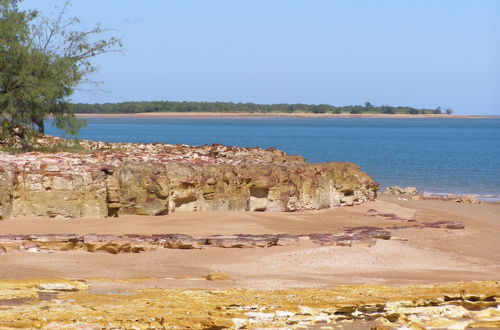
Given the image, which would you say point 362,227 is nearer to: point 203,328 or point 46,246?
point 46,246

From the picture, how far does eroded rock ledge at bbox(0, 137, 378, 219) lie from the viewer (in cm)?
1294

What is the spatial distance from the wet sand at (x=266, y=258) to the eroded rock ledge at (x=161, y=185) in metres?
0.33

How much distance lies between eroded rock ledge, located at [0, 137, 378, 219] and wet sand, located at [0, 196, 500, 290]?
1.08ft

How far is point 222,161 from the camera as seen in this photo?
16109 millimetres

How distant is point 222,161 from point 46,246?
5783mm

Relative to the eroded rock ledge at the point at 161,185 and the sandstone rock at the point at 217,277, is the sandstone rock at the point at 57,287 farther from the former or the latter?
the eroded rock ledge at the point at 161,185

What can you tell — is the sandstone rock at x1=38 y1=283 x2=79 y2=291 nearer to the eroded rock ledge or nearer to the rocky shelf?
the rocky shelf

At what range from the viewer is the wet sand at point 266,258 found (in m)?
9.55

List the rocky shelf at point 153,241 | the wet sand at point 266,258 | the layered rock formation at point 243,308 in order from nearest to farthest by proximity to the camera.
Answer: the layered rock formation at point 243,308
the wet sand at point 266,258
the rocky shelf at point 153,241

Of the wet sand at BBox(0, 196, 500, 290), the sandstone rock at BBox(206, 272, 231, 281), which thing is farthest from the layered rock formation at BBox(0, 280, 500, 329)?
the sandstone rock at BBox(206, 272, 231, 281)

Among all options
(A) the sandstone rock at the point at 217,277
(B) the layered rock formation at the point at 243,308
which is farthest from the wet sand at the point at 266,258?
→ (B) the layered rock formation at the point at 243,308

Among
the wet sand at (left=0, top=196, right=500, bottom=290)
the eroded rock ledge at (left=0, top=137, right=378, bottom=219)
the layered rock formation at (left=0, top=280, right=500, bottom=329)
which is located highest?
the eroded rock ledge at (left=0, top=137, right=378, bottom=219)

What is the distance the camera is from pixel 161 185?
1376 centimetres

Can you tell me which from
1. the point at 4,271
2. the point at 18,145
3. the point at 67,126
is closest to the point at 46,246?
the point at 4,271
